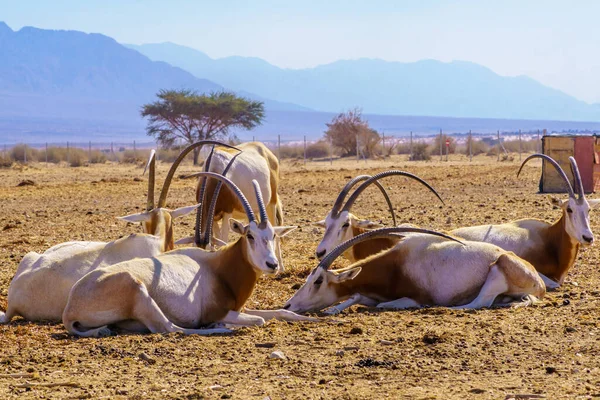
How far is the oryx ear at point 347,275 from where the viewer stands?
8.03m

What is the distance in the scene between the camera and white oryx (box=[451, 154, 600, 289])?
30.4 feet

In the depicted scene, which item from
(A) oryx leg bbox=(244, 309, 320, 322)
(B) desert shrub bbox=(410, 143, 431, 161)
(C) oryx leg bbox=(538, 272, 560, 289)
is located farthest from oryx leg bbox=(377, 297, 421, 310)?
(B) desert shrub bbox=(410, 143, 431, 161)

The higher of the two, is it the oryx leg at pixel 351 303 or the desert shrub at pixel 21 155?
the oryx leg at pixel 351 303

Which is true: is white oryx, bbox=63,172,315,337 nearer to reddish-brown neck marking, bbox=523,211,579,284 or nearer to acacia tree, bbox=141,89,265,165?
reddish-brown neck marking, bbox=523,211,579,284

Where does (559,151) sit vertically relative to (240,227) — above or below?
above

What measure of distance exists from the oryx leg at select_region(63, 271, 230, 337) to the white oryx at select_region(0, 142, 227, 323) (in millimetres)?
708

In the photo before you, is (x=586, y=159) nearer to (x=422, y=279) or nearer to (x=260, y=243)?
(x=422, y=279)

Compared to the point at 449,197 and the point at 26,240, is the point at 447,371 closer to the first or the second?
the point at 26,240

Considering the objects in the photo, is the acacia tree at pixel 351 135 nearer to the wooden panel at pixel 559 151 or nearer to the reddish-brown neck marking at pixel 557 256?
the wooden panel at pixel 559 151

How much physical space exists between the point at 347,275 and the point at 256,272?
88 centimetres

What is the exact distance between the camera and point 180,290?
7355 millimetres

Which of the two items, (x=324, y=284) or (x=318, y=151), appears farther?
(x=318, y=151)

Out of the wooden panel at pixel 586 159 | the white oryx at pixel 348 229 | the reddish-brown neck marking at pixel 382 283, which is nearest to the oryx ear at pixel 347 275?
the reddish-brown neck marking at pixel 382 283

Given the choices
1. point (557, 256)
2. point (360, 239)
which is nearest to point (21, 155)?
point (557, 256)
